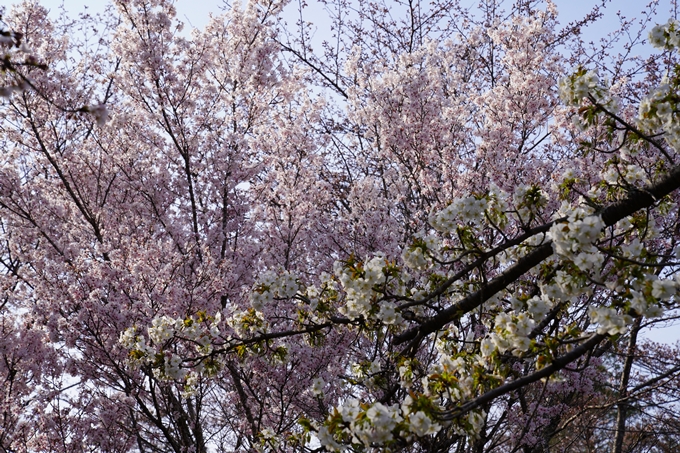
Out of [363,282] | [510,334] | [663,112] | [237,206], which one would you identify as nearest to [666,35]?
[663,112]

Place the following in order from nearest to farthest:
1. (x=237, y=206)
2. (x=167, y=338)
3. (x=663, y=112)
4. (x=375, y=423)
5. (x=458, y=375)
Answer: (x=375, y=423)
(x=663, y=112)
(x=458, y=375)
(x=167, y=338)
(x=237, y=206)

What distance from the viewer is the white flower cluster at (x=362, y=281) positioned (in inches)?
137

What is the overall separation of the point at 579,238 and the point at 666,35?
1.54 m

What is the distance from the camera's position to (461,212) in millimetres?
3553

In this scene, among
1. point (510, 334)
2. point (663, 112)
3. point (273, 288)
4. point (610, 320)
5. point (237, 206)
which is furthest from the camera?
point (237, 206)

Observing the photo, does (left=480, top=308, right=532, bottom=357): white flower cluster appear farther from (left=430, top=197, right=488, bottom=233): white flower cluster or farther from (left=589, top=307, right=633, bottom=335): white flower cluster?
(left=430, top=197, right=488, bottom=233): white flower cluster

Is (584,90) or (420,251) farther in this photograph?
(420,251)

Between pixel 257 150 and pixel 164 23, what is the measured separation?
205 centimetres

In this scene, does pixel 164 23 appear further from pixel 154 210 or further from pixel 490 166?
pixel 490 166

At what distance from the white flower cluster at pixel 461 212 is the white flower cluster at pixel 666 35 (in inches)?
53.6

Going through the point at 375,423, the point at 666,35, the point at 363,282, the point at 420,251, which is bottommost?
the point at 375,423

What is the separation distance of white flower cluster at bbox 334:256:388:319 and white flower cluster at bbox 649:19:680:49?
2028mm

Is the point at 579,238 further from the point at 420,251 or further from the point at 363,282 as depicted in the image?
the point at 363,282

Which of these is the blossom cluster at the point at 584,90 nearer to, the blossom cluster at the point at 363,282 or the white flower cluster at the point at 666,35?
the white flower cluster at the point at 666,35
